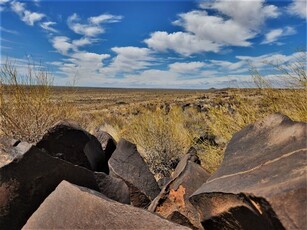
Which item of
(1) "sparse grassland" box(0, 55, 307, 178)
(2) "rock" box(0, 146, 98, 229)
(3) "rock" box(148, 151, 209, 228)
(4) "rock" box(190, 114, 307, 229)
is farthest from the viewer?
(1) "sparse grassland" box(0, 55, 307, 178)

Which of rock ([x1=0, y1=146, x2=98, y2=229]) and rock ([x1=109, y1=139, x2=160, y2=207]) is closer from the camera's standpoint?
rock ([x1=0, y1=146, x2=98, y2=229])

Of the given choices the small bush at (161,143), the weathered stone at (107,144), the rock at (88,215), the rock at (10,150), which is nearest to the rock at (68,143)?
the weathered stone at (107,144)

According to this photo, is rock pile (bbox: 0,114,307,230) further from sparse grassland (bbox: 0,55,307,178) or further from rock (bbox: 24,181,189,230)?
sparse grassland (bbox: 0,55,307,178)

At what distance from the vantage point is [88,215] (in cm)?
338

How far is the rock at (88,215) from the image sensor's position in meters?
3.28

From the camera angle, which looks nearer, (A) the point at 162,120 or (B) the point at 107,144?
(B) the point at 107,144

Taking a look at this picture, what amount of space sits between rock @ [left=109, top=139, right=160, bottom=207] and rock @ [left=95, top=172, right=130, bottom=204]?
33.1 inches

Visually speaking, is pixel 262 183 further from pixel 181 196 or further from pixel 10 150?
pixel 10 150

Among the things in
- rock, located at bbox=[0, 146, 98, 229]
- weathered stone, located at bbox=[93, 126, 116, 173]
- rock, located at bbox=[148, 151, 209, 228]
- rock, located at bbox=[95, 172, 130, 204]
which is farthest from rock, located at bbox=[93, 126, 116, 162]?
rock, located at bbox=[0, 146, 98, 229]

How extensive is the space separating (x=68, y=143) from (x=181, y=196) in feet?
7.02

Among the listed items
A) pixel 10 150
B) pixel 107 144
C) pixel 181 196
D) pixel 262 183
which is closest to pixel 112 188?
pixel 181 196

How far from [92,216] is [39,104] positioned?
648 cm

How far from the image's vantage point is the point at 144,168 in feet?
21.3

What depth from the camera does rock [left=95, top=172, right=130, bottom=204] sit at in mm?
4680
